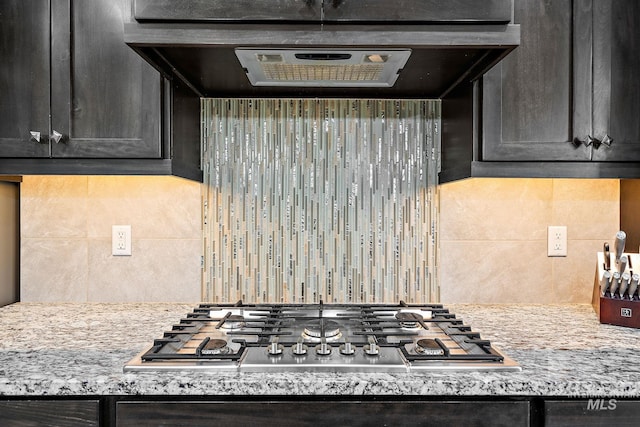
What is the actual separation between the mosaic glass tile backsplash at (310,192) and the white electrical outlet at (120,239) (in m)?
0.28

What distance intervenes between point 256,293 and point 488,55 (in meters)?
1.07

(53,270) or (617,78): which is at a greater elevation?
(617,78)

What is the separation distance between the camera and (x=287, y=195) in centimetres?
173

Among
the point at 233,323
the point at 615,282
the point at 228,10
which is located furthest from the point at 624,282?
the point at 228,10

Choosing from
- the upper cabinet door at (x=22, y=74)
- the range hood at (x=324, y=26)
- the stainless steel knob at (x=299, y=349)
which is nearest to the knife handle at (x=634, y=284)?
the range hood at (x=324, y=26)

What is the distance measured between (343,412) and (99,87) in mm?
1097

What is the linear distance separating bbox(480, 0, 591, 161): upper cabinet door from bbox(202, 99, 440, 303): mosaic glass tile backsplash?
37cm

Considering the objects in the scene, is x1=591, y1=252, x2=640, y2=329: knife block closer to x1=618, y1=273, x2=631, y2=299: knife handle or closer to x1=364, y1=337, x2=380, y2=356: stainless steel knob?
x1=618, y1=273, x2=631, y2=299: knife handle

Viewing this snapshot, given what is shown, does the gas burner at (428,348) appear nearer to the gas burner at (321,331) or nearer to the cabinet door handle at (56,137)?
the gas burner at (321,331)

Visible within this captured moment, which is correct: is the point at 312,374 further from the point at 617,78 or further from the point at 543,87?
the point at 617,78

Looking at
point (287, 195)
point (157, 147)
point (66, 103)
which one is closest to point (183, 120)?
point (157, 147)

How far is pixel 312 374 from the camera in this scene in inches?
40.0

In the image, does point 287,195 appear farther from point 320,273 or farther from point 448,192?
point 448,192

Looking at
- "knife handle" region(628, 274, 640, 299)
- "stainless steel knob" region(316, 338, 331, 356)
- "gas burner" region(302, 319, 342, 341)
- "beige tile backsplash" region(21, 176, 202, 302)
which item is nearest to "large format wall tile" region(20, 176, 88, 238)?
"beige tile backsplash" region(21, 176, 202, 302)
